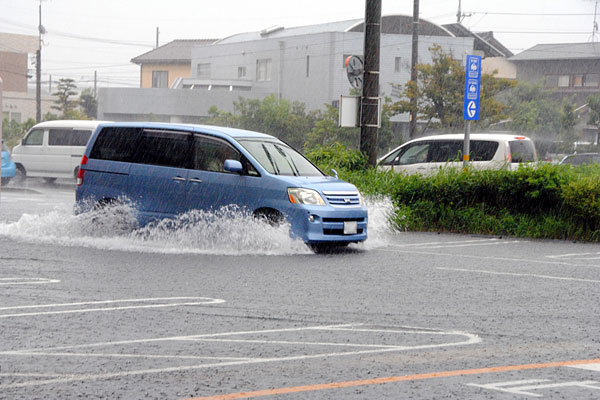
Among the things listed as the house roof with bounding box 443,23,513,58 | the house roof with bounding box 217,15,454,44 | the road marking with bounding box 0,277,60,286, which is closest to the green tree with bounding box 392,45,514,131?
the house roof with bounding box 217,15,454,44

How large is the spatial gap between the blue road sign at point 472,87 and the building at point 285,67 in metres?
29.2

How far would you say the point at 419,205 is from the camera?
16.4 meters

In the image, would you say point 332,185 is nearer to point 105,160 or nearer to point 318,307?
point 105,160

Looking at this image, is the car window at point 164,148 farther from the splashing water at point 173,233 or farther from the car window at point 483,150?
the car window at point 483,150

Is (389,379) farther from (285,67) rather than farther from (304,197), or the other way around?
(285,67)

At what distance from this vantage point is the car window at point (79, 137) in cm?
2774

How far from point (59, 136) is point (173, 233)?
55.1 ft

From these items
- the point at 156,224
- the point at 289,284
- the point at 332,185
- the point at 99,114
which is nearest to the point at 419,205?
the point at 332,185

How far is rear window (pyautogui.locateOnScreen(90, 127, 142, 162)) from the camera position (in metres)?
13.5

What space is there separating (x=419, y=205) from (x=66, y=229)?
6451 millimetres

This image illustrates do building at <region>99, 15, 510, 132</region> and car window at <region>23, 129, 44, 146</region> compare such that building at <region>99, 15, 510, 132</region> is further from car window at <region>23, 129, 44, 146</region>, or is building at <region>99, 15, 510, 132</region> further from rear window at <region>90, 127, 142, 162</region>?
rear window at <region>90, 127, 142, 162</region>

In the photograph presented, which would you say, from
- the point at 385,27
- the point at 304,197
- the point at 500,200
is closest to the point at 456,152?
the point at 500,200

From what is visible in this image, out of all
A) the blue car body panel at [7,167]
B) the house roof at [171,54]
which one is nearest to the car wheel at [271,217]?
the blue car body panel at [7,167]

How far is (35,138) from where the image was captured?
28.7 meters
